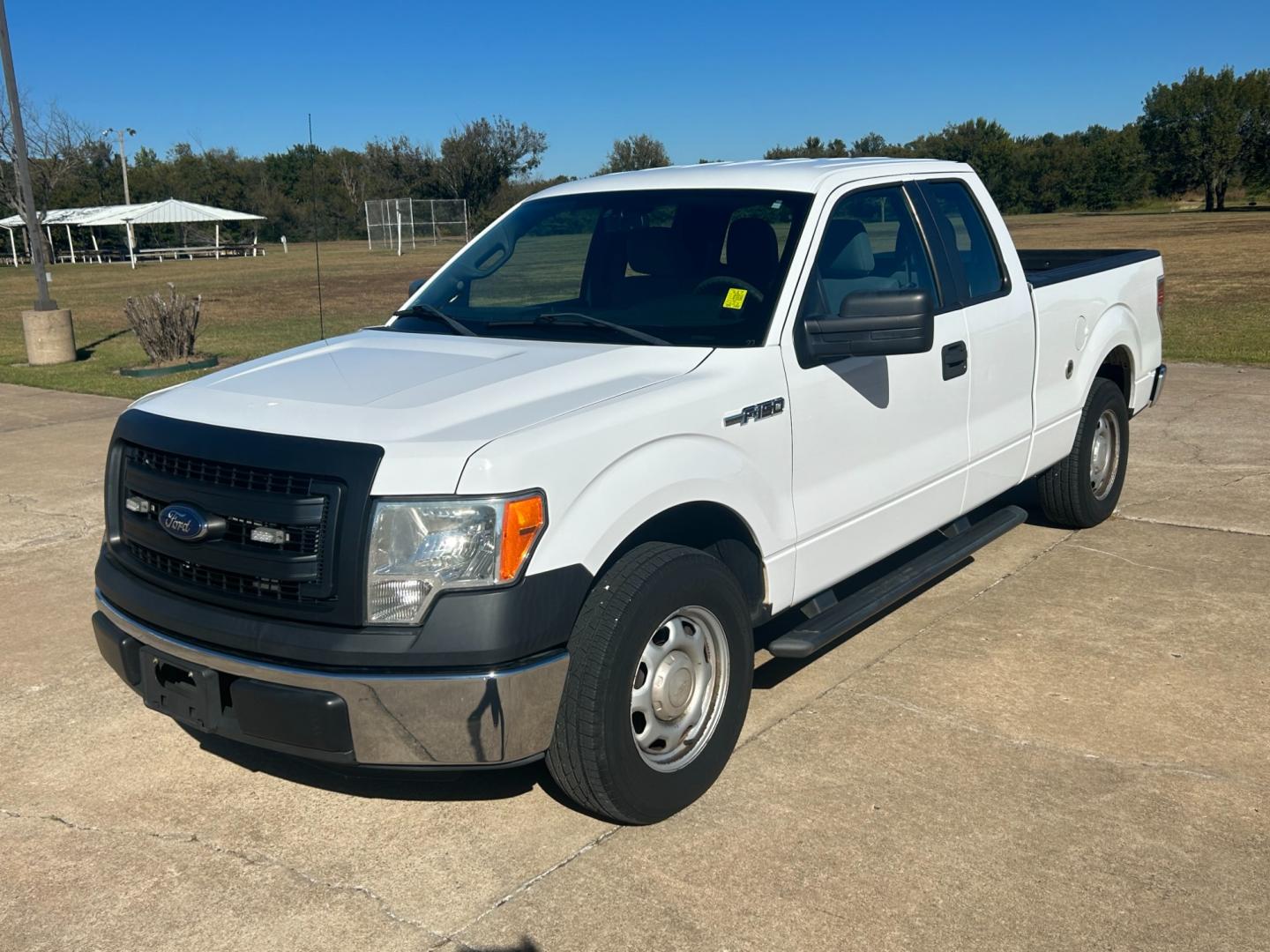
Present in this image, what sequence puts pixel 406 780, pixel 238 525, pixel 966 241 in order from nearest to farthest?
pixel 238 525
pixel 406 780
pixel 966 241

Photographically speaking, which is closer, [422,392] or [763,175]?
[422,392]

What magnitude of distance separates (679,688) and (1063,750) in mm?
1369

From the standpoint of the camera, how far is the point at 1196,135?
3201 inches

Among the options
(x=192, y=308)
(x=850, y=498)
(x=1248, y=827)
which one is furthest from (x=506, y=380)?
(x=192, y=308)

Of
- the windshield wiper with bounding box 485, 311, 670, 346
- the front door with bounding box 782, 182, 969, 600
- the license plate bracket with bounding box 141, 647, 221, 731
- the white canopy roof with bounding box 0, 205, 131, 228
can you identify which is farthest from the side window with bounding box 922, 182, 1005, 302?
the white canopy roof with bounding box 0, 205, 131, 228

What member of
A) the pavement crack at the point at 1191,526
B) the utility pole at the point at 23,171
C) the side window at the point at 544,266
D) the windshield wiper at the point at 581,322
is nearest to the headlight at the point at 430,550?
the windshield wiper at the point at 581,322

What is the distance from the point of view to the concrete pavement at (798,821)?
319 centimetres

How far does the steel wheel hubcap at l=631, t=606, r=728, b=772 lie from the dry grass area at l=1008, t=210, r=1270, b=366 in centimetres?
1078

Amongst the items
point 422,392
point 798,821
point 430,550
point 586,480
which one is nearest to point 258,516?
point 430,550

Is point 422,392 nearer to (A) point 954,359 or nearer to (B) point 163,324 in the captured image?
(A) point 954,359

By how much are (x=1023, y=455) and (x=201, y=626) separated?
3.81 meters

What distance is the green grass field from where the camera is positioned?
585 inches

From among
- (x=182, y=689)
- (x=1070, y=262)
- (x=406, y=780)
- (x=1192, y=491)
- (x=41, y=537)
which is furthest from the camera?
(x=1192, y=491)

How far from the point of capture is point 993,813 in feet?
12.1
